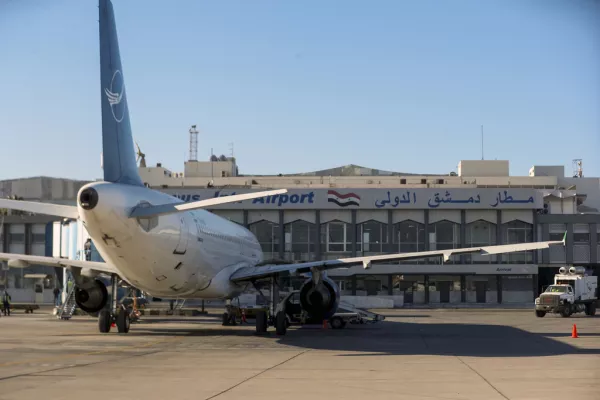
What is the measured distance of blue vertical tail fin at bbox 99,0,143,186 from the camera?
91.9ft

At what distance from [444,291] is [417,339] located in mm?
49405

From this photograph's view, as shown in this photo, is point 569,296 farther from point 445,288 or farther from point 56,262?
point 56,262

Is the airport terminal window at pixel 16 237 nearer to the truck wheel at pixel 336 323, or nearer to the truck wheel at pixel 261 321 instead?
the truck wheel at pixel 336 323

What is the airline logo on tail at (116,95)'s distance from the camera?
1120 inches

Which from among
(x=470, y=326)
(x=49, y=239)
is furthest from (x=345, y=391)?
(x=49, y=239)

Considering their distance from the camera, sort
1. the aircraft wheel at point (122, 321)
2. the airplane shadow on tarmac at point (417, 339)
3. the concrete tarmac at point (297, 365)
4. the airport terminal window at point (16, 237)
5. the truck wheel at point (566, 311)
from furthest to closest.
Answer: the airport terminal window at point (16, 237) → the truck wheel at point (566, 311) → the aircraft wheel at point (122, 321) → the airplane shadow on tarmac at point (417, 339) → the concrete tarmac at point (297, 365)

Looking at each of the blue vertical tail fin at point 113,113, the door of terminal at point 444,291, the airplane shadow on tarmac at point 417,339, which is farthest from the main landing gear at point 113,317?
the door of terminal at point 444,291

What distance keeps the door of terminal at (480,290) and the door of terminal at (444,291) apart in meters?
2.50

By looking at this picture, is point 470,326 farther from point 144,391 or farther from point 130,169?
point 144,391

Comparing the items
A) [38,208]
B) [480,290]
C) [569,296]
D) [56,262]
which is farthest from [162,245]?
[480,290]

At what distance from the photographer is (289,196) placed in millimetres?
78688

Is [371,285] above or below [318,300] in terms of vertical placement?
below

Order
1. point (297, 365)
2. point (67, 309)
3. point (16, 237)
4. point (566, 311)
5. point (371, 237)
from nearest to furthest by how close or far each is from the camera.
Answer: point (297, 365) → point (67, 309) → point (566, 311) → point (371, 237) → point (16, 237)

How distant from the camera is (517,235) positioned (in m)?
79.8
